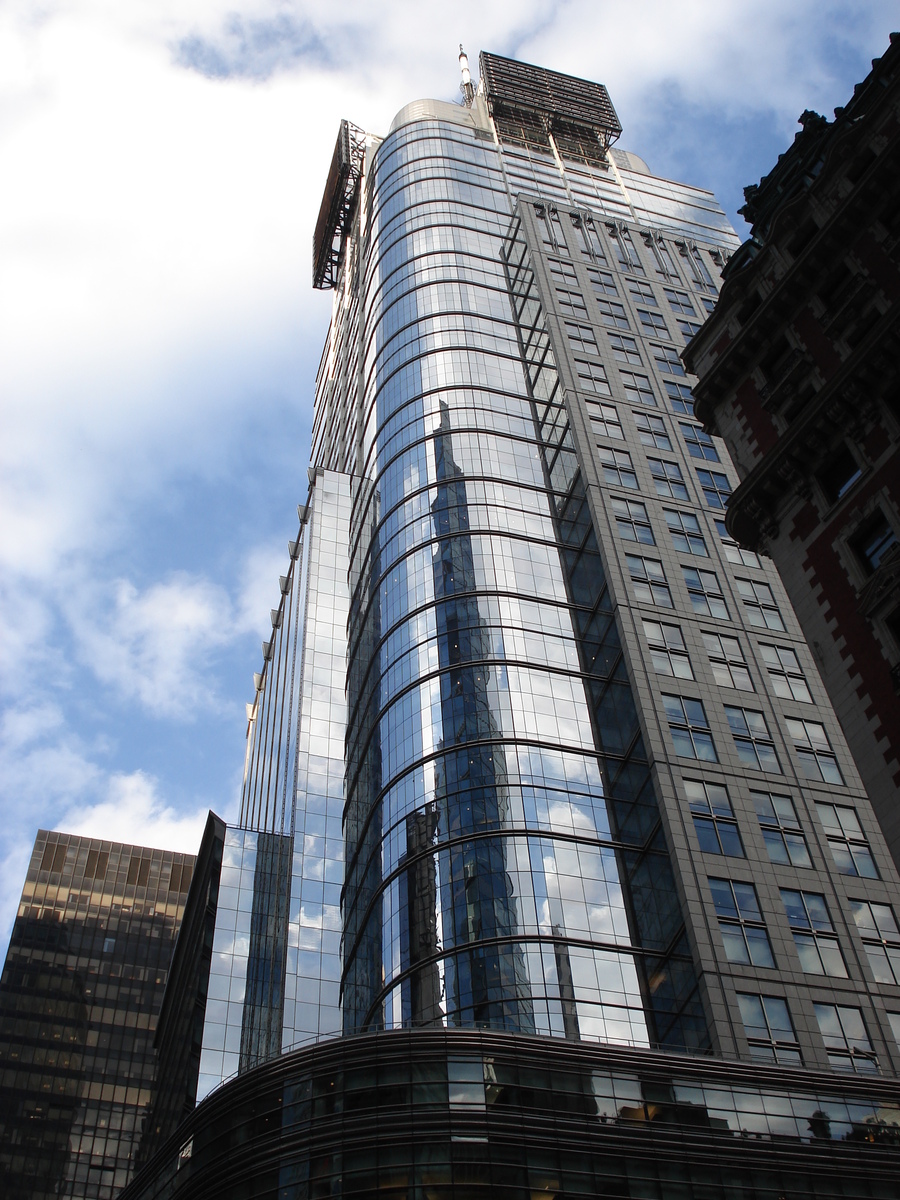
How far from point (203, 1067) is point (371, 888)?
624 inches

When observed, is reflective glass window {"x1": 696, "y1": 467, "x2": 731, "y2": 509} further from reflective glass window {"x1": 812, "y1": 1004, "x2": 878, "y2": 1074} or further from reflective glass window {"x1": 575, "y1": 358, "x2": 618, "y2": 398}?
reflective glass window {"x1": 812, "y1": 1004, "x2": 878, "y2": 1074}

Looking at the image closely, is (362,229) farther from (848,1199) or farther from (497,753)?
(848,1199)

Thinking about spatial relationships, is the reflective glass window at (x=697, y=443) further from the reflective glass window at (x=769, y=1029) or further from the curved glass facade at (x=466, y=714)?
the reflective glass window at (x=769, y=1029)

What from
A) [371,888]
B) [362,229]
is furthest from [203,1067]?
[362,229]

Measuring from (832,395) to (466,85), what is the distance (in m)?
124

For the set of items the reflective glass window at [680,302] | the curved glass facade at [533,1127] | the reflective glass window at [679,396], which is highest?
the reflective glass window at [680,302]

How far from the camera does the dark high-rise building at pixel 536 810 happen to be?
45219mm

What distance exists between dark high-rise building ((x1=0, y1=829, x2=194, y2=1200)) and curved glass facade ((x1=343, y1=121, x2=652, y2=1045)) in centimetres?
6159

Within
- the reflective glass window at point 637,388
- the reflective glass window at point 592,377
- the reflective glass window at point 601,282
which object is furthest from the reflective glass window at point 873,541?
the reflective glass window at point 601,282

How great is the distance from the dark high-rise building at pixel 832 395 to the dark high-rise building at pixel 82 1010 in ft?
357

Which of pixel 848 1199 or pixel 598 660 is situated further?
pixel 598 660

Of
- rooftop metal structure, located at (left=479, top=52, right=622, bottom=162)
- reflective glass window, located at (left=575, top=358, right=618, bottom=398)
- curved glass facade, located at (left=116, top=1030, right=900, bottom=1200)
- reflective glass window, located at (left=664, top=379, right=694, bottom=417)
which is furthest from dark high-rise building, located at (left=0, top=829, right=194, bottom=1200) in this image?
rooftop metal structure, located at (left=479, top=52, right=622, bottom=162)

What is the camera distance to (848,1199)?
141 ft

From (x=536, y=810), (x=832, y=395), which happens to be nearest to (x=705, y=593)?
(x=536, y=810)
